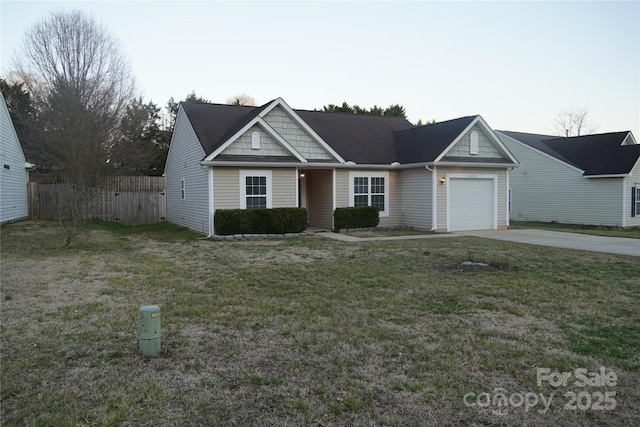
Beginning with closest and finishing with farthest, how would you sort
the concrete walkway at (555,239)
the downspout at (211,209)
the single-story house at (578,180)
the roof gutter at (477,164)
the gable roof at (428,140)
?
1. the concrete walkway at (555,239)
2. the downspout at (211,209)
3. the roof gutter at (477,164)
4. the gable roof at (428,140)
5. the single-story house at (578,180)

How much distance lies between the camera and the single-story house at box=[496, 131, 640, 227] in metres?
20.9

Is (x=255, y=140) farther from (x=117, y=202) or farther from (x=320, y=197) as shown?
(x=117, y=202)

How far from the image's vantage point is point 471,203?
18297 mm

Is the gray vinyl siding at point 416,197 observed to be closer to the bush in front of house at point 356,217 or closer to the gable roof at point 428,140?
the gable roof at point 428,140

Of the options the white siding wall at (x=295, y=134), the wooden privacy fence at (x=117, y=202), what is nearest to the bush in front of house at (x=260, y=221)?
the white siding wall at (x=295, y=134)

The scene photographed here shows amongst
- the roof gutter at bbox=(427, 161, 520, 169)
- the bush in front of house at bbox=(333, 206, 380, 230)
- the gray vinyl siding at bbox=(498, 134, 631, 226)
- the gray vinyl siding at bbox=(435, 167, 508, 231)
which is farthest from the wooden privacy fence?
the gray vinyl siding at bbox=(498, 134, 631, 226)

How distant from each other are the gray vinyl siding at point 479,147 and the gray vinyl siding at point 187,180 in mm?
9671

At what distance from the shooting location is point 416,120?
47812 millimetres

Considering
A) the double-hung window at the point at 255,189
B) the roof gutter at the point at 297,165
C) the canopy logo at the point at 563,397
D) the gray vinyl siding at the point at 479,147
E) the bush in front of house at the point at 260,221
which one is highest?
the gray vinyl siding at the point at 479,147

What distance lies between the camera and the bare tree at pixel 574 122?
49469 mm

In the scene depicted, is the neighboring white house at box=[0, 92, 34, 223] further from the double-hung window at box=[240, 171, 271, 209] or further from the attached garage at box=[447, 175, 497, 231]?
the attached garage at box=[447, 175, 497, 231]

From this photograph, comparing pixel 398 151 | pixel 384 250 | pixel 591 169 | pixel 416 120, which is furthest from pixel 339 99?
pixel 384 250

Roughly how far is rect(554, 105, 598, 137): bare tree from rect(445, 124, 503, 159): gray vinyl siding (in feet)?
125

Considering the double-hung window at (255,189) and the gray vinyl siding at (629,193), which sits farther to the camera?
the gray vinyl siding at (629,193)
